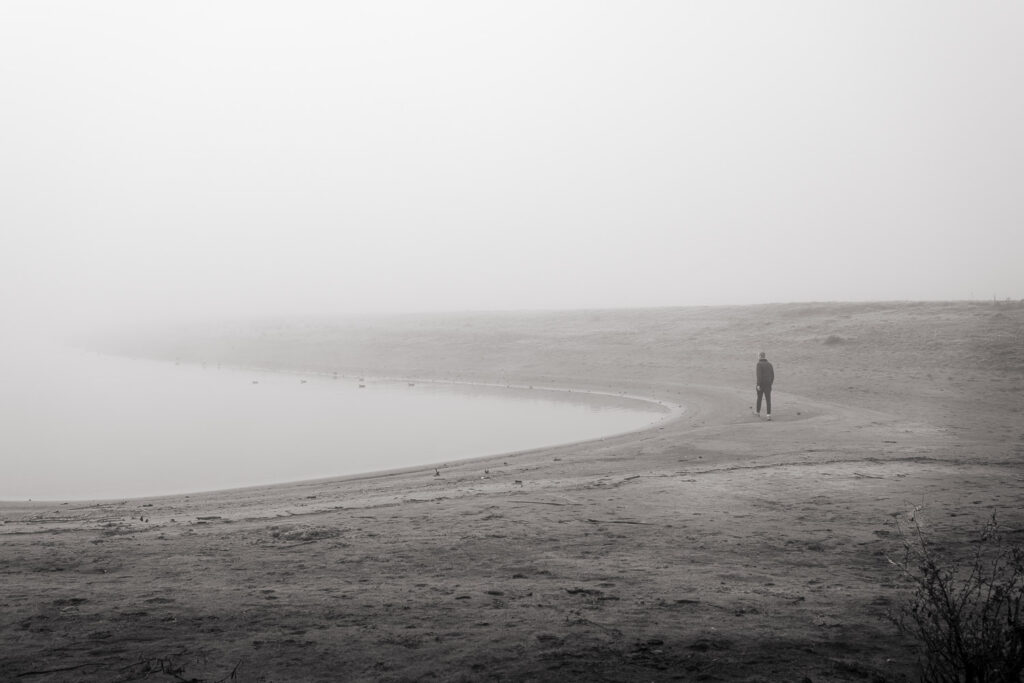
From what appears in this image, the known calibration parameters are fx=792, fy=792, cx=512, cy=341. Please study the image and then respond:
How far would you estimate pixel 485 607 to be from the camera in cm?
711

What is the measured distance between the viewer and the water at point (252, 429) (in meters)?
17.0

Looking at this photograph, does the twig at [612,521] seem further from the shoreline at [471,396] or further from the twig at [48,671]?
the shoreline at [471,396]

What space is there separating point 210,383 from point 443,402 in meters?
15.4

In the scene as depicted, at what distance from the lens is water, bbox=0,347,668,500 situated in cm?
1700

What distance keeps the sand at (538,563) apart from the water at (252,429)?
97.1 inches

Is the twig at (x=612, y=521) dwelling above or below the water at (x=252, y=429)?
above

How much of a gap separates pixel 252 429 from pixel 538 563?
17083mm

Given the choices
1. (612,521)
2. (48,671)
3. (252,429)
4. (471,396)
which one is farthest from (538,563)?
(471,396)


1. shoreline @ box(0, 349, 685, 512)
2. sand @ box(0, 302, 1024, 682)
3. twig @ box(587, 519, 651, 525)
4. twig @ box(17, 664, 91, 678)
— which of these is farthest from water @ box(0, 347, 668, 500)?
twig @ box(17, 664, 91, 678)

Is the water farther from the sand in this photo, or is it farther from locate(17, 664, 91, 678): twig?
locate(17, 664, 91, 678): twig

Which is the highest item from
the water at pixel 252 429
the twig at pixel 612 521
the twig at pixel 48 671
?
the twig at pixel 48 671

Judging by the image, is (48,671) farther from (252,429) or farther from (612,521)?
(252,429)

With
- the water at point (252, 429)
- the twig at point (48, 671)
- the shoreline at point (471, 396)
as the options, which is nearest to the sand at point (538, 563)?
the twig at point (48, 671)

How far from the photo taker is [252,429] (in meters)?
23.5
